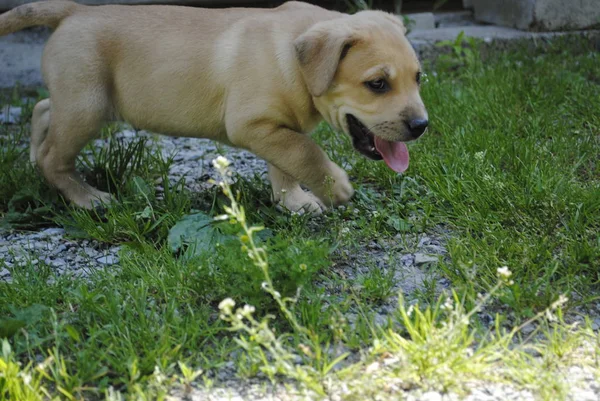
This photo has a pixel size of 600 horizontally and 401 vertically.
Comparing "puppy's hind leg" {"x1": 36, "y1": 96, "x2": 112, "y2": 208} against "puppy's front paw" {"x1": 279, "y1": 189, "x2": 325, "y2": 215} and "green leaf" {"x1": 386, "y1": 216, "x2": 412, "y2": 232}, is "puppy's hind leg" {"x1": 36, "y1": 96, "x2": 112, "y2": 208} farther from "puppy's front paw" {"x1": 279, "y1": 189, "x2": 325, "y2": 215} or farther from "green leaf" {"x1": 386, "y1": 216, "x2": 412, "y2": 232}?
"green leaf" {"x1": 386, "y1": 216, "x2": 412, "y2": 232}

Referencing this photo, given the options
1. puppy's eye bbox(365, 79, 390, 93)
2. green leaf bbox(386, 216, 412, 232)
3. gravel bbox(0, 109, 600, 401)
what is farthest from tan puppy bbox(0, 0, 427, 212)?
gravel bbox(0, 109, 600, 401)

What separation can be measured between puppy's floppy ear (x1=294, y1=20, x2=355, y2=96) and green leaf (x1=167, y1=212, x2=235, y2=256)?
78 centimetres

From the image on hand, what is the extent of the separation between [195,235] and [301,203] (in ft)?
2.35

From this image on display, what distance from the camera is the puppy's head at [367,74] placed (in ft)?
11.1

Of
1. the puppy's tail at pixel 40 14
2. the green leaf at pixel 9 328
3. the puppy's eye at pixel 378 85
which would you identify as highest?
the puppy's tail at pixel 40 14

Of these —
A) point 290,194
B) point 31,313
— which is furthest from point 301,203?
point 31,313

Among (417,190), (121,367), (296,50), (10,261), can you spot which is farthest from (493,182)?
(10,261)

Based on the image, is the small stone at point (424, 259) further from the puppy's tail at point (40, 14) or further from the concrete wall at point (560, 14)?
the concrete wall at point (560, 14)

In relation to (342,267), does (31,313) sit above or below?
above

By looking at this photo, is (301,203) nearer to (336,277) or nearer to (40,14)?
(336,277)

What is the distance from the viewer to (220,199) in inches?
159

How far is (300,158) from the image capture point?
3.65 metres

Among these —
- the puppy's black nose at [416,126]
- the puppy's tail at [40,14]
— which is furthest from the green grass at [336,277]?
the puppy's tail at [40,14]

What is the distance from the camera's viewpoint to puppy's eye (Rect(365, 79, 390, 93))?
341 cm
